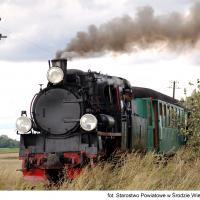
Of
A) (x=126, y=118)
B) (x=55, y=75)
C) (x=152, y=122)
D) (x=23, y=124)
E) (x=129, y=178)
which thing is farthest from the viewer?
(x=152, y=122)

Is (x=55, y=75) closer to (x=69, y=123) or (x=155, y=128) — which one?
A: (x=69, y=123)

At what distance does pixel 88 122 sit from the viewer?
1202cm

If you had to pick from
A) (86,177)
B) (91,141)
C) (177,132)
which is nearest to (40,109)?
(91,141)

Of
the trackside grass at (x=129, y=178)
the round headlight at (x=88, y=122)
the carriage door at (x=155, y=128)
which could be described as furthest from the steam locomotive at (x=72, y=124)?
the carriage door at (x=155, y=128)

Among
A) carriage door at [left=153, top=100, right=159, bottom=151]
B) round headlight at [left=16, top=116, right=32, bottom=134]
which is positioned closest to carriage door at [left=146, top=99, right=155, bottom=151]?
carriage door at [left=153, top=100, right=159, bottom=151]

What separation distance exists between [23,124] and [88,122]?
1813 mm

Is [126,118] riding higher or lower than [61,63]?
lower

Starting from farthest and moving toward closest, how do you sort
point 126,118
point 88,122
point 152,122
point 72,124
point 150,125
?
point 152,122 → point 150,125 → point 126,118 → point 72,124 → point 88,122

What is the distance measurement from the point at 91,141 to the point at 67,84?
1575 mm

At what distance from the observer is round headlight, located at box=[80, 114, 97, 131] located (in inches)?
469

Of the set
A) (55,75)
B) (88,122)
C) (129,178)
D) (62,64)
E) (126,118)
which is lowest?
(129,178)

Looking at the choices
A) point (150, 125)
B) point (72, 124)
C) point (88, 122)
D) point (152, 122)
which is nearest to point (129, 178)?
point (88, 122)

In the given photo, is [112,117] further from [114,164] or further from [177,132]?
[177,132]

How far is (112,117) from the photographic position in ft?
42.1
